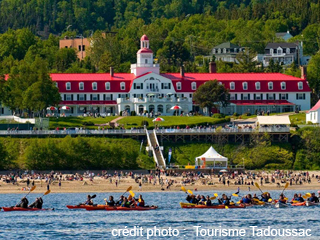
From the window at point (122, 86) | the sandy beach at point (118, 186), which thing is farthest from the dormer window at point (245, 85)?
the sandy beach at point (118, 186)

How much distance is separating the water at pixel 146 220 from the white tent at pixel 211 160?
24303 mm

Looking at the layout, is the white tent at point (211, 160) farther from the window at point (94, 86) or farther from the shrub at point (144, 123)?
the window at point (94, 86)

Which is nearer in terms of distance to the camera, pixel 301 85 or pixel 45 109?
pixel 45 109

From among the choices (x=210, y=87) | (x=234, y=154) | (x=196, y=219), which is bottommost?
(x=196, y=219)

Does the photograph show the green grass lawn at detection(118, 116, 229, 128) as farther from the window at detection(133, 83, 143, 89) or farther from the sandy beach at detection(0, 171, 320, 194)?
the sandy beach at detection(0, 171, 320, 194)

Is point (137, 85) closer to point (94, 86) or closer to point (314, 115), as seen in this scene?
point (94, 86)

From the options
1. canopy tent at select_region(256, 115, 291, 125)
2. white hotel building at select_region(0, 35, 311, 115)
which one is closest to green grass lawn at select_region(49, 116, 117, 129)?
white hotel building at select_region(0, 35, 311, 115)

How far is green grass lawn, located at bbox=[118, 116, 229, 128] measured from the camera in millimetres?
135250

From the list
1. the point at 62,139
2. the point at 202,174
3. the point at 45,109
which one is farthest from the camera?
the point at 45,109

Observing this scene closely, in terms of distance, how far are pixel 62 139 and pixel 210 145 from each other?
1823 centimetres

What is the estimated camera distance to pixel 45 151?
118625mm

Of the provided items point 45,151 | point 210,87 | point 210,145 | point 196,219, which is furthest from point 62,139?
point 196,219

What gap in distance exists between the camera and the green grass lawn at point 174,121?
135 m

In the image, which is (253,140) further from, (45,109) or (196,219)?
(196,219)
